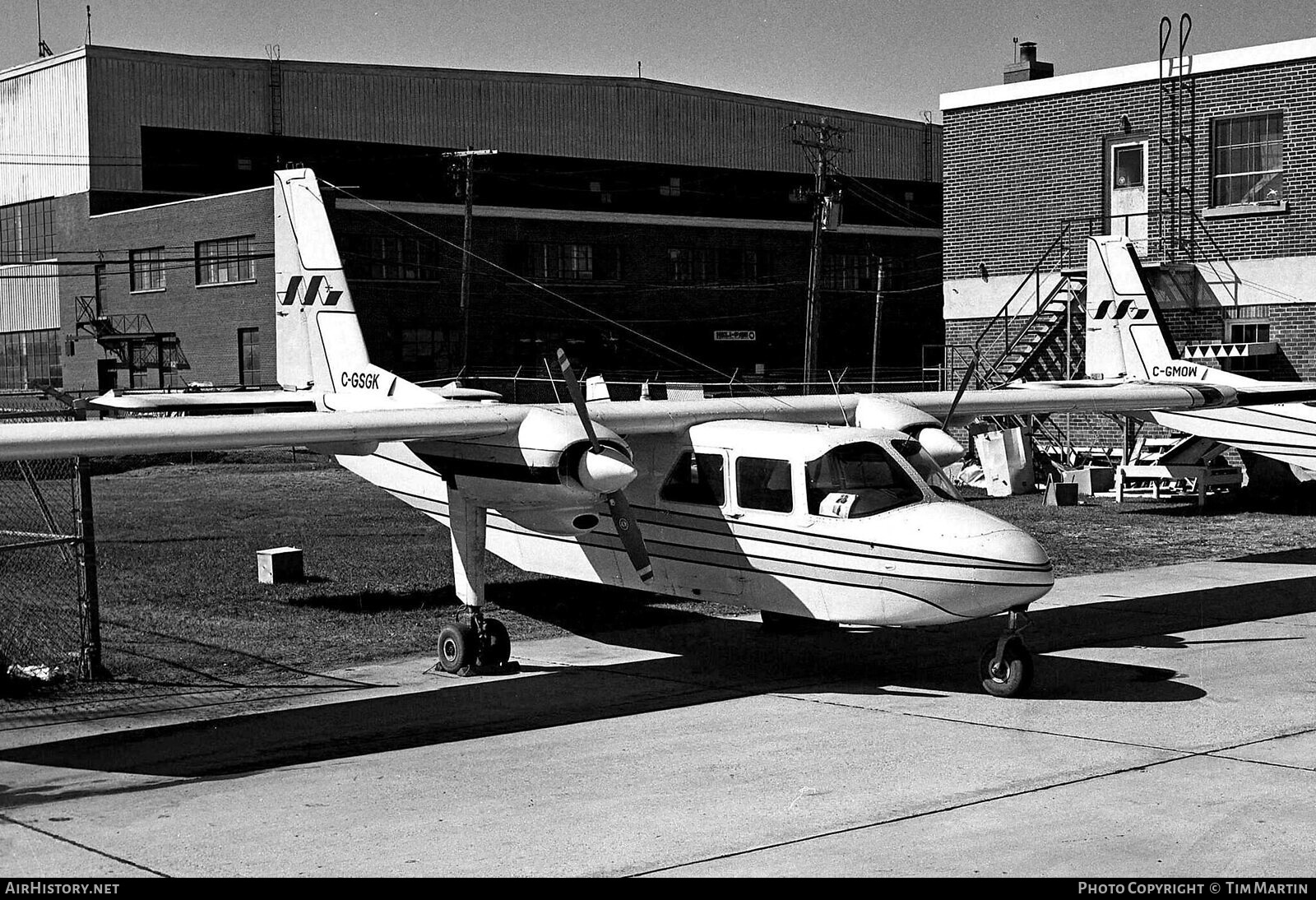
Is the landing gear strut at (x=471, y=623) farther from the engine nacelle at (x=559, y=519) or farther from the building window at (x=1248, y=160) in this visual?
the building window at (x=1248, y=160)

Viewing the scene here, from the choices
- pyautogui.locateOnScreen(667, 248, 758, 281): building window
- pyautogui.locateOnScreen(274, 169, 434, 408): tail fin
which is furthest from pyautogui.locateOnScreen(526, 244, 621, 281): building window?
pyautogui.locateOnScreen(274, 169, 434, 408): tail fin

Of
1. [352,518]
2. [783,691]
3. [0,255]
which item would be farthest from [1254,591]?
[0,255]

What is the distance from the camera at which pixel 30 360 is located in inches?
2721

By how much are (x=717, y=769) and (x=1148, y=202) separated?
2752cm

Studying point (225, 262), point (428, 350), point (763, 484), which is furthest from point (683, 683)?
point (225, 262)

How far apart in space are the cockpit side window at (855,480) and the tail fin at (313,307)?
666 centimetres

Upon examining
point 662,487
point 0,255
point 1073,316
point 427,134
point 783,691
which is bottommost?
point 783,691

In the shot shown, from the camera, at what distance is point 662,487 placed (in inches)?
617

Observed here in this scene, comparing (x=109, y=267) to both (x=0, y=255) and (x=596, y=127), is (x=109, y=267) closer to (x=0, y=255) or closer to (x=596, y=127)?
(x=0, y=255)

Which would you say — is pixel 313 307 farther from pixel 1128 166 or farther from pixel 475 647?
pixel 1128 166

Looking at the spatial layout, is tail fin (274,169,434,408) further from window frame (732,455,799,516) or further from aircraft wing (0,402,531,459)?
window frame (732,455,799,516)

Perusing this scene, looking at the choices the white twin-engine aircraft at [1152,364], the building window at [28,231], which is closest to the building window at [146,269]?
the building window at [28,231]

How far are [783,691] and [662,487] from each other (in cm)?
260

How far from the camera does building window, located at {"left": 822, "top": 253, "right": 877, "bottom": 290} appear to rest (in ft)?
246
